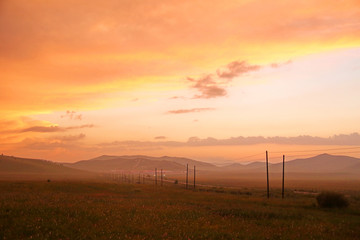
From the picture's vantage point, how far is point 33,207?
23172 mm

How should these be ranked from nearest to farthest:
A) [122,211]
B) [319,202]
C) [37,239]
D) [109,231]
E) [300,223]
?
[37,239], [109,231], [300,223], [122,211], [319,202]

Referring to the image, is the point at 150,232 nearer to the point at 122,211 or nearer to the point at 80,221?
the point at 80,221

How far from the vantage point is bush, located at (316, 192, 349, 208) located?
3456 centimetres

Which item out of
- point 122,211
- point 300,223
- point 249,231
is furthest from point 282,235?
point 122,211

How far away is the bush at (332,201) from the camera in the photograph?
113 feet

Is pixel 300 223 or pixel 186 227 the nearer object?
pixel 186 227

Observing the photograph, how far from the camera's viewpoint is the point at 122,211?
24.2 metres

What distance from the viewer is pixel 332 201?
3481 centimetres

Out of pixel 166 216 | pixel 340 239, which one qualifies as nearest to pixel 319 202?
pixel 340 239

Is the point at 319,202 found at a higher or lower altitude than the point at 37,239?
lower

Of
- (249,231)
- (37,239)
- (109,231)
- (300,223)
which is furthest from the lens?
(300,223)

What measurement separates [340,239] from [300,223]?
16.4ft

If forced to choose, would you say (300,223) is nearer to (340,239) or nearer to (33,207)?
(340,239)

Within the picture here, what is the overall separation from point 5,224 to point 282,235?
663 inches
